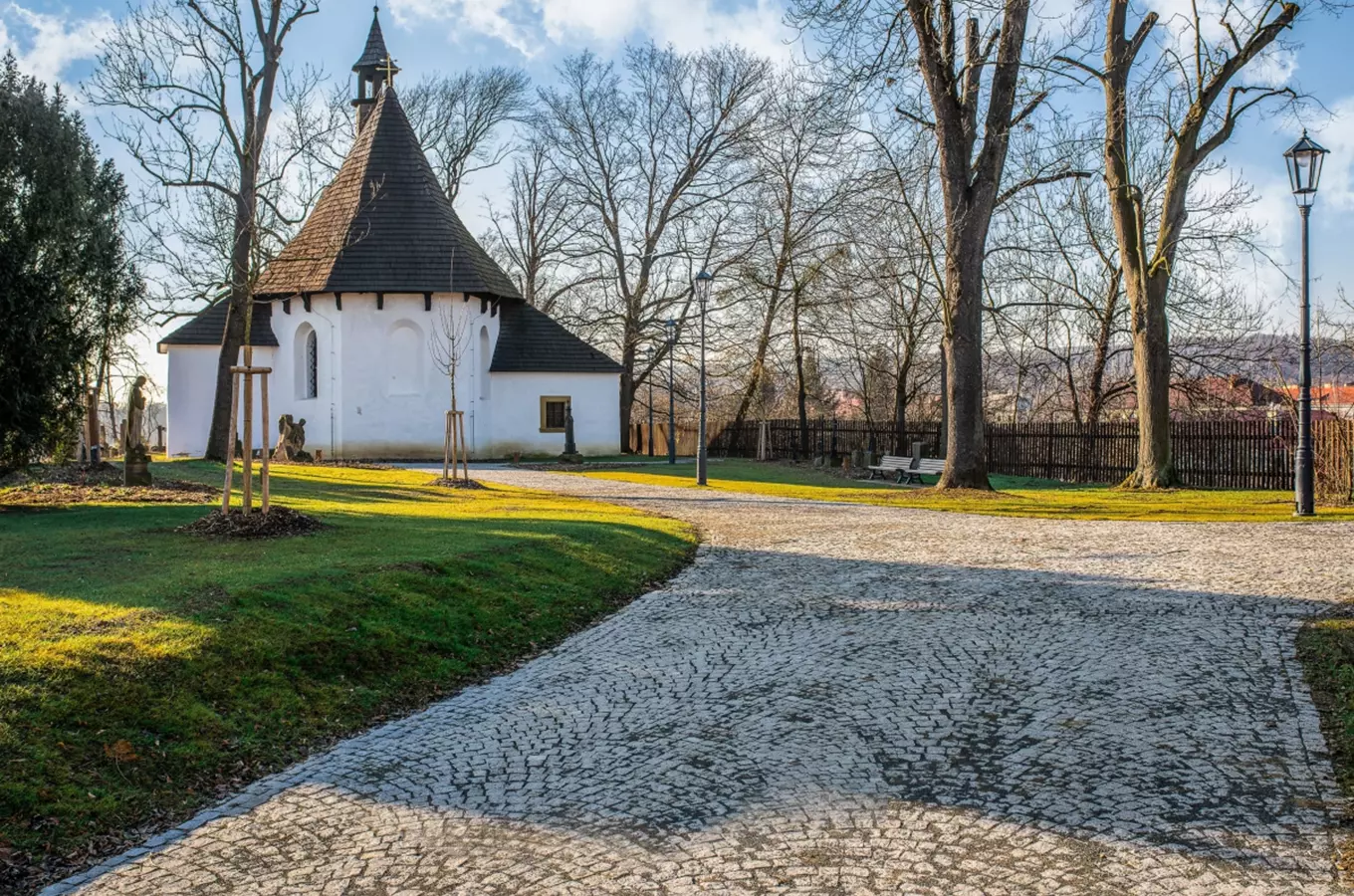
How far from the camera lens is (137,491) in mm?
14914

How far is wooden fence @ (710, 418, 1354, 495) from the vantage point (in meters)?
17.2

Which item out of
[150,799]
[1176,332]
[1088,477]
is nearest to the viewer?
[150,799]

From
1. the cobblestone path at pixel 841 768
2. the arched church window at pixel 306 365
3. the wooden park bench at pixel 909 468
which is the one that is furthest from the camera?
the arched church window at pixel 306 365

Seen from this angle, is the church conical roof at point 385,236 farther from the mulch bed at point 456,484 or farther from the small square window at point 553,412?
the mulch bed at point 456,484

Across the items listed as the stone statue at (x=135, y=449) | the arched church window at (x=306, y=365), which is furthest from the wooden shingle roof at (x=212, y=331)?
the stone statue at (x=135, y=449)

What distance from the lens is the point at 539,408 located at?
35.5 metres

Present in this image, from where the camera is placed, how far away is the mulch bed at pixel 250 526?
35.1 feet

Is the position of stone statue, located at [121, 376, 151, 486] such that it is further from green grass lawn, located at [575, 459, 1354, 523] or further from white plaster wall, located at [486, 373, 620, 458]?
white plaster wall, located at [486, 373, 620, 458]

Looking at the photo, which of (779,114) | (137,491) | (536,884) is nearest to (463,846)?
(536,884)

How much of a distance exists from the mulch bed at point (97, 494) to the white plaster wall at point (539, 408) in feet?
63.1

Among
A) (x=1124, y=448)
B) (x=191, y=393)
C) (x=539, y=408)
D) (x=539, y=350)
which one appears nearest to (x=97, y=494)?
(x=539, y=408)

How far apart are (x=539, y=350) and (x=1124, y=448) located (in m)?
18.6

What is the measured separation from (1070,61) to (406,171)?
22.0 meters

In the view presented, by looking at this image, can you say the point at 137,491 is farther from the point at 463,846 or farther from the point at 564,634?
the point at 463,846
